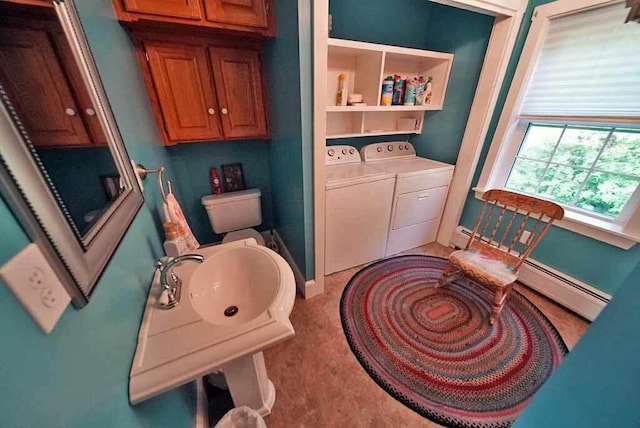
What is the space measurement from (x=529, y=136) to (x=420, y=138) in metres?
0.87

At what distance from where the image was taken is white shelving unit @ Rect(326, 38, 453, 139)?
5.71ft

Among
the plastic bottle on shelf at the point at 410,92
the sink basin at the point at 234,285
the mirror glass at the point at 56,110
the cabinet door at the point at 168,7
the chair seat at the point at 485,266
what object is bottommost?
the chair seat at the point at 485,266

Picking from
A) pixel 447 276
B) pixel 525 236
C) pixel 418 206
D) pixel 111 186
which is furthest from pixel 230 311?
pixel 525 236

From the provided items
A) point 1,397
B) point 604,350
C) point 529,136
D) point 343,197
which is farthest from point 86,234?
point 529,136

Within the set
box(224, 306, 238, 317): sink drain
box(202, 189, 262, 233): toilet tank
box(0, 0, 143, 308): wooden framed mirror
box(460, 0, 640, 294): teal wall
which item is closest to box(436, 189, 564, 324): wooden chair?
box(460, 0, 640, 294): teal wall

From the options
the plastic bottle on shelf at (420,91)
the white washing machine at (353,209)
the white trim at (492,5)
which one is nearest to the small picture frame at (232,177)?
the white washing machine at (353,209)

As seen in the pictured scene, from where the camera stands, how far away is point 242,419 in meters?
0.94

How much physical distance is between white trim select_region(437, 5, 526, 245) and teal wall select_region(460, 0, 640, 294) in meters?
0.05

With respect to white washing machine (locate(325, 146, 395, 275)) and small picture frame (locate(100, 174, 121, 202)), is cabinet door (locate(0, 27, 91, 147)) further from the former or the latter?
white washing machine (locate(325, 146, 395, 275))

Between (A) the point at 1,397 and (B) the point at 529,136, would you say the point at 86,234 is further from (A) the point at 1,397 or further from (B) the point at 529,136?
(B) the point at 529,136

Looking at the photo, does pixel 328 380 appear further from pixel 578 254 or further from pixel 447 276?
pixel 578 254

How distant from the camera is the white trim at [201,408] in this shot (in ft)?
3.32

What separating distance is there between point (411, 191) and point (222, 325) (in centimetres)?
178

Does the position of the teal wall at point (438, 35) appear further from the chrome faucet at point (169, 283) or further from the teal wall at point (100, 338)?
the chrome faucet at point (169, 283)
